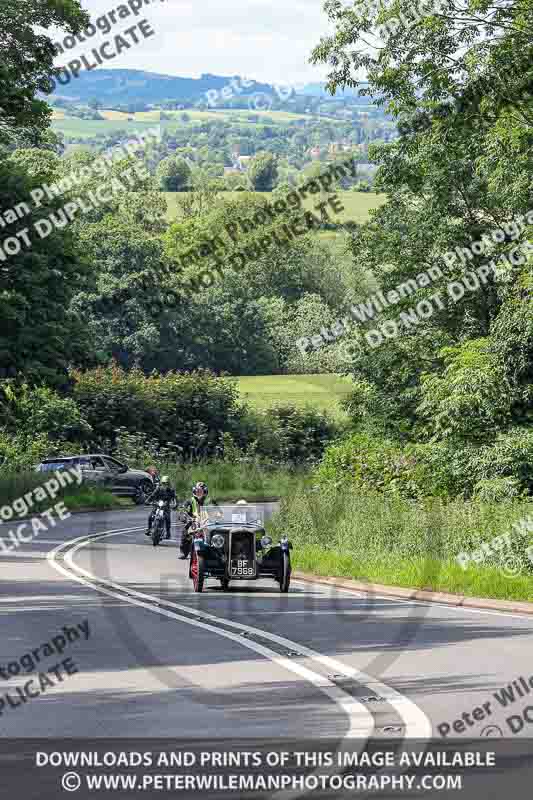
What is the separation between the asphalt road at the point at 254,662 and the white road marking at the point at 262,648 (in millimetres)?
24

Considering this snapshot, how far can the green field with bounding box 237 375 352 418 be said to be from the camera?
3659 inches

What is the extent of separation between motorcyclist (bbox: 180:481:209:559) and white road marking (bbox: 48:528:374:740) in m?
1.83

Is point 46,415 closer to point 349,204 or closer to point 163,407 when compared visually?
point 163,407

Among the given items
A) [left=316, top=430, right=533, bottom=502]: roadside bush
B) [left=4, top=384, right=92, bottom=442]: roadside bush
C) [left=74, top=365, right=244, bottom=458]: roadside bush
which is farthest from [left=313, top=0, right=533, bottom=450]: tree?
[left=74, top=365, right=244, bottom=458]: roadside bush

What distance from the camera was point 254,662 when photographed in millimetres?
14859

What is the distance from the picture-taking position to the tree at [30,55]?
1544 inches

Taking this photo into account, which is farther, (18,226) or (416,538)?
(18,226)

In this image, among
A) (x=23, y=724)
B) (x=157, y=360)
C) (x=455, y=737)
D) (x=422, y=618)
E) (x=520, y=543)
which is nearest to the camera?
(x=455, y=737)

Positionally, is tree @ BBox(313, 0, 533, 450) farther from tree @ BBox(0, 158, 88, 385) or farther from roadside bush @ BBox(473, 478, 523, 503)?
tree @ BBox(0, 158, 88, 385)

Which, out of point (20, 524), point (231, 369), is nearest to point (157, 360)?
point (231, 369)

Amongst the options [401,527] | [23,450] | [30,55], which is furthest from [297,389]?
[401,527]

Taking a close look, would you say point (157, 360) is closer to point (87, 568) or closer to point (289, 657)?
point (87, 568)

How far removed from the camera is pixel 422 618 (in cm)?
1984

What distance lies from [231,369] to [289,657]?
103 m
